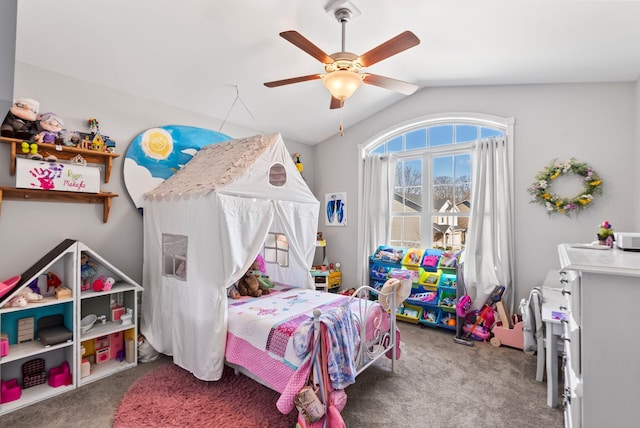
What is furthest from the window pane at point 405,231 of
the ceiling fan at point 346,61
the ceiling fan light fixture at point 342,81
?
the ceiling fan light fixture at point 342,81

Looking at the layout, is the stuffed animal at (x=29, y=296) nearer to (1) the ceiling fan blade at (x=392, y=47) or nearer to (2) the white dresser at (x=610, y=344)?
(1) the ceiling fan blade at (x=392, y=47)

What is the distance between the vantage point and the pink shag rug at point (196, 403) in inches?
85.3

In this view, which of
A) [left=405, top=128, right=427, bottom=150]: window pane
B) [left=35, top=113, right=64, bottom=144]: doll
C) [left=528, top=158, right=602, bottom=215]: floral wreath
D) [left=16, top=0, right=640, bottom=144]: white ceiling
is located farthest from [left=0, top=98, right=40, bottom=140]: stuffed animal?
[left=528, top=158, right=602, bottom=215]: floral wreath

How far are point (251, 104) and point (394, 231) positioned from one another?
2897 mm

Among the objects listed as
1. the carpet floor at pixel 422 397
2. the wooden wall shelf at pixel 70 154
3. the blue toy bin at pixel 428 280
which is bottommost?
the carpet floor at pixel 422 397

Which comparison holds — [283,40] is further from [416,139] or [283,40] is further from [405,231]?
[405,231]

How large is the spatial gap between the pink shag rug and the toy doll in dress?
1026 mm

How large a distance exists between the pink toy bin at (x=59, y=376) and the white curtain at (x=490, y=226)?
440cm

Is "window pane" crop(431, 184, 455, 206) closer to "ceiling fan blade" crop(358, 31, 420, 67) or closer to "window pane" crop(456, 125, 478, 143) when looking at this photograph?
"window pane" crop(456, 125, 478, 143)

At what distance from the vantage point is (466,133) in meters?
4.30

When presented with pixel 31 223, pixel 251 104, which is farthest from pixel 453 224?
pixel 31 223

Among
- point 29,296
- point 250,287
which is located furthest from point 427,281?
point 29,296

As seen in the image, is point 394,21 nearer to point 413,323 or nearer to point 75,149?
point 75,149

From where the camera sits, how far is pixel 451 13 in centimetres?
251
